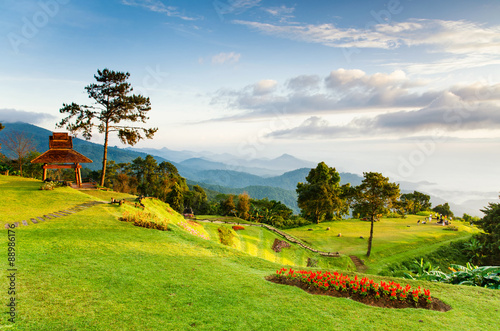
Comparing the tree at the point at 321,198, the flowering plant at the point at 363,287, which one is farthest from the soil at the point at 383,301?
the tree at the point at 321,198

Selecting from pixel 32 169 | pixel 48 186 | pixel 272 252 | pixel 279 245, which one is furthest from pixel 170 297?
pixel 32 169

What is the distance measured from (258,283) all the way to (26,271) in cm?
798

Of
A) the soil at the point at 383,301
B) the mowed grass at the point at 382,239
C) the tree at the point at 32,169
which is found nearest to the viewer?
the soil at the point at 383,301

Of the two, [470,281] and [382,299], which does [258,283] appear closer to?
[382,299]

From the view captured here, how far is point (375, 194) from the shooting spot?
31.9m

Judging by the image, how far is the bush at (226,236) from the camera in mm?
26022

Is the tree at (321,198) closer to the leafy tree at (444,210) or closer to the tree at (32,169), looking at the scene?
the leafy tree at (444,210)

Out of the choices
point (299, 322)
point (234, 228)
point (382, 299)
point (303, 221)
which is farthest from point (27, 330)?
point (303, 221)

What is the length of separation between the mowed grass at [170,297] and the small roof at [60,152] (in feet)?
59.0

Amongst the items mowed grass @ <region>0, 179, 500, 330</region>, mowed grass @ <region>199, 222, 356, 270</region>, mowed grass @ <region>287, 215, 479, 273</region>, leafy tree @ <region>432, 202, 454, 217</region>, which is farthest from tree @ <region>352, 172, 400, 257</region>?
leafy tree @ <region>432, 202, 454, 217</region>

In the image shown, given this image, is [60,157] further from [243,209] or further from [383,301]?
[243,209]

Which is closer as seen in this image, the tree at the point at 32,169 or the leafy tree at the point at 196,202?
the tree at the point at 32,169

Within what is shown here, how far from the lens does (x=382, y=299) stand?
9.29m

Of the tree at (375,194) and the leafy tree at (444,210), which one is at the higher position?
the tree at (375,194)
